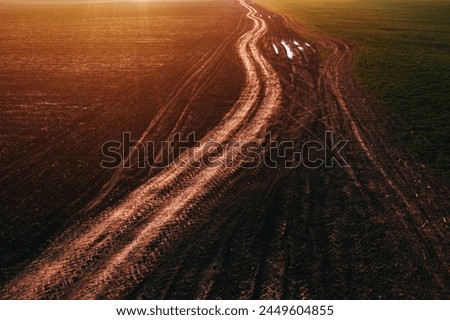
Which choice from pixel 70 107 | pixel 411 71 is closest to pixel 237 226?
pixel 70 107

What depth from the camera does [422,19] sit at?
38.4 m

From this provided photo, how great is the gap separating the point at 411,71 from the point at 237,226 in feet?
52.6

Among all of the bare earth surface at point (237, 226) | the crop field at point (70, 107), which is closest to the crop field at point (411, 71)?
the bare earth surface at point (237, 226)

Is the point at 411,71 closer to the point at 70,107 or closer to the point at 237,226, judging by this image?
the point at 237,226

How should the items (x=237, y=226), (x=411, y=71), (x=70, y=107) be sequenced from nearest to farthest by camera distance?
(x=237, y=226), (x=70, y=107), (x=411, y=71)

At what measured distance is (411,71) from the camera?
1812 centimetres

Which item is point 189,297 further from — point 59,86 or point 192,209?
point 59,86

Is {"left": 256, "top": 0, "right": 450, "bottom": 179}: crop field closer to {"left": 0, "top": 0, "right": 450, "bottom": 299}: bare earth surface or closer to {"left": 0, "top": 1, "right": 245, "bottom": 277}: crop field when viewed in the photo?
{"left": 0, "top": 0, "right": 450, "bottom": 299}: bare earth surface

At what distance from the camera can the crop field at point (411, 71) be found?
10508mm

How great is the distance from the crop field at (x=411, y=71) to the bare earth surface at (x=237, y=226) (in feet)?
3.38

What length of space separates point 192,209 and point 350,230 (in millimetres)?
3246

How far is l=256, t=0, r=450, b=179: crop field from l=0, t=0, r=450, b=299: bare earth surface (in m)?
1.03

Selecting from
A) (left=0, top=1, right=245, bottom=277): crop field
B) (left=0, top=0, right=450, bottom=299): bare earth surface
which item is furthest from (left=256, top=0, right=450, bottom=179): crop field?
(left=0, top=1, right=245, bottom=277): crop field

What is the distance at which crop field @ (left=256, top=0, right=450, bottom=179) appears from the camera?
10.5 meters
